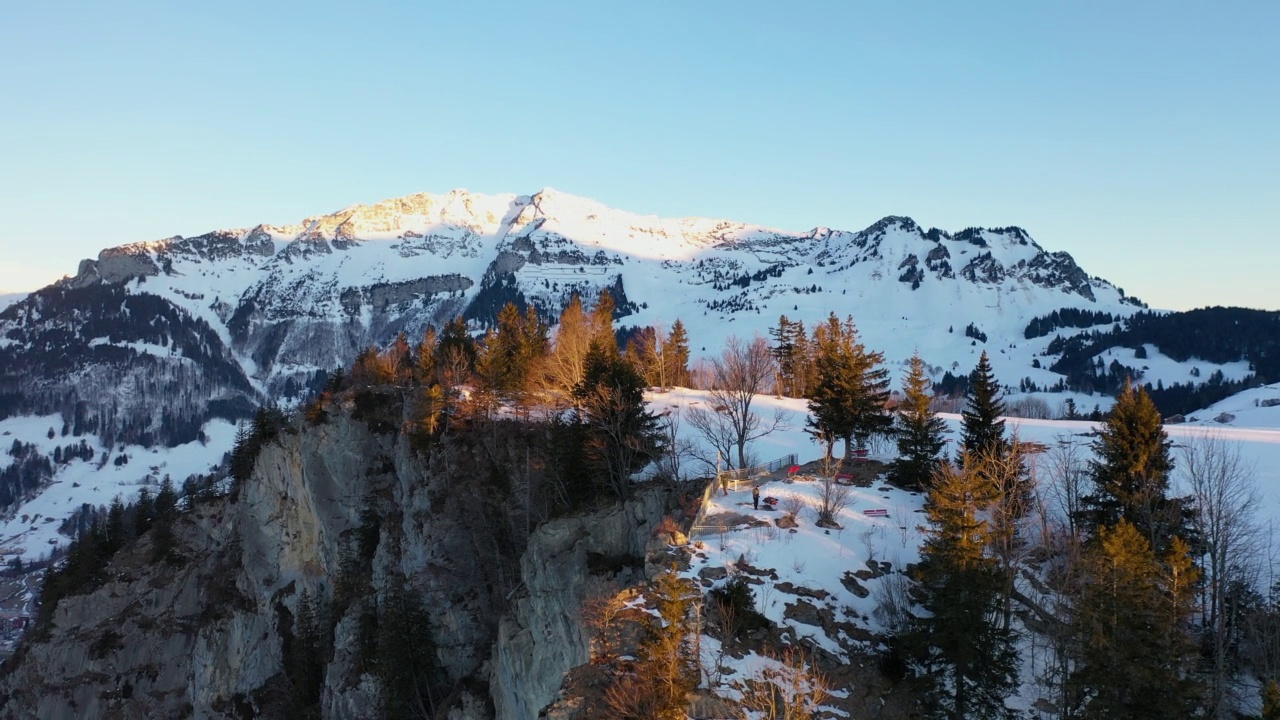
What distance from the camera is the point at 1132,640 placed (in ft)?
64.4

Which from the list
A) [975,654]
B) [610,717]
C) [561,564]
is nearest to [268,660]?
[561,564]

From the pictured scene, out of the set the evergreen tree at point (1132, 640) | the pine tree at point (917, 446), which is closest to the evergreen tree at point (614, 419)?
the pine tree at point (917, 446)

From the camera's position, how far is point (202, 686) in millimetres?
60750

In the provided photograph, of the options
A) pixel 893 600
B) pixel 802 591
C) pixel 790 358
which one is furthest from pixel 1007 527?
pixel 790 358

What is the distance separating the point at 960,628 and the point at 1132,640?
4.51 m

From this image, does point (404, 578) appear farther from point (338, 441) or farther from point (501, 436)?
point (338, 441)

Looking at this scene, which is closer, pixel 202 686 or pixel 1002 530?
pixel 1002 530

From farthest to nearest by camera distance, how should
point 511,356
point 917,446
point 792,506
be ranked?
point 511,356 < point 917,446 < point 792,506

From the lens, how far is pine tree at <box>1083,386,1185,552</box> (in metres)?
28.9

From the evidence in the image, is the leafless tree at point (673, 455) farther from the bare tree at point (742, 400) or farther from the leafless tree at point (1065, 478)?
the leafless tree at point (1065, 478)

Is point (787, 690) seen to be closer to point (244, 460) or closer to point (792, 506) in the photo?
point (792, 506)

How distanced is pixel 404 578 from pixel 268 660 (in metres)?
21.7

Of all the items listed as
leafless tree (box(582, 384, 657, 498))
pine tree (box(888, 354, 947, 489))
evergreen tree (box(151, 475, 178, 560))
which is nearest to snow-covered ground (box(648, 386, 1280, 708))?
pine tree (box(888, 354, 947, 489))

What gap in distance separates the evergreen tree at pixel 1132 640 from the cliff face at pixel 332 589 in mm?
18624
